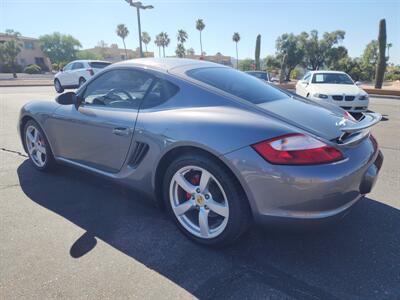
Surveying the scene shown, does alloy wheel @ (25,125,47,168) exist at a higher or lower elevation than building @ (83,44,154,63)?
lower

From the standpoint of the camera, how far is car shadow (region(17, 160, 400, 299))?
1.98m

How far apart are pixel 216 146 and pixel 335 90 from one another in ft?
25.0

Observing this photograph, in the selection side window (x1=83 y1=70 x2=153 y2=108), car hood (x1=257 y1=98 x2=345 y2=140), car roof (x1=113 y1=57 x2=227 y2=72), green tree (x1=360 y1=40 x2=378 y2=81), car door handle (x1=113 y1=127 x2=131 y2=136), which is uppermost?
car roof (x1=113 y1=57 x2=227 y2=72)

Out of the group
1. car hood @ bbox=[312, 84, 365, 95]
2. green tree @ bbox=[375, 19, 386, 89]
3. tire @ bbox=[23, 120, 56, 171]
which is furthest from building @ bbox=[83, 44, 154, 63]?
tire @ bbox=[23, 120, 56, 171]

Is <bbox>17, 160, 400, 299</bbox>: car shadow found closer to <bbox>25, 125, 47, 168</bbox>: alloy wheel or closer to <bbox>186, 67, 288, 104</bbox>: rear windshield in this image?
<bbox>25, 125, 47, 168</bbox>: alloy wheel

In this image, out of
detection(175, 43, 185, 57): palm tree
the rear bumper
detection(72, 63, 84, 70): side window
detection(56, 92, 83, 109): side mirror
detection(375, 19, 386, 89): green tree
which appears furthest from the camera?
detection(175, 43, 185, 57): palm tree

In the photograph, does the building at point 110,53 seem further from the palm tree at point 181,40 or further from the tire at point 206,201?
the tire at point 206,201

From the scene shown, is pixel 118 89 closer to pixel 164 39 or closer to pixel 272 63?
pixel 272 63

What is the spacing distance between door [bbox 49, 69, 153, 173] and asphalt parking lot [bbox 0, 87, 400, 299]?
20.4 inches

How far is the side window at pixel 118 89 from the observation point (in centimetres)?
281

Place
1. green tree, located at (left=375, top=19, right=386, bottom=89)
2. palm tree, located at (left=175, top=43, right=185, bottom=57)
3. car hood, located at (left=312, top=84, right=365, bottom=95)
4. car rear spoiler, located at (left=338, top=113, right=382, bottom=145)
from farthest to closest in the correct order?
palm tree, located at (left=175, top=43, right=185, bottom=57), green tree, located at (left=375, top=19, right=386, bottom=89), car hood, located at (left=312, top=84, right=365, bottom=95), car rear spoiler, located at (left=338, top=113, right=382, bottom=145)

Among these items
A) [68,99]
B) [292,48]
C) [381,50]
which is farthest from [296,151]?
[292,48]

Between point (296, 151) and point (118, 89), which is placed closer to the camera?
point (296, 151)

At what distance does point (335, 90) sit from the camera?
8633mm
